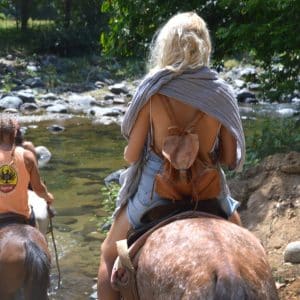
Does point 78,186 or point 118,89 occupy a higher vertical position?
point 78,186

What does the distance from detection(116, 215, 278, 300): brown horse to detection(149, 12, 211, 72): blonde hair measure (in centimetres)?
84

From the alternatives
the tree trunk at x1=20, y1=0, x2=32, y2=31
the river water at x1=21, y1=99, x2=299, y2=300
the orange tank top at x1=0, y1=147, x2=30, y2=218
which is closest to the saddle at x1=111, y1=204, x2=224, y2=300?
the orange tank top at x1=0, y1=147, x2=30, y2=218

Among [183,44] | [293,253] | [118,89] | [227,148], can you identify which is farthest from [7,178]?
[118,89]

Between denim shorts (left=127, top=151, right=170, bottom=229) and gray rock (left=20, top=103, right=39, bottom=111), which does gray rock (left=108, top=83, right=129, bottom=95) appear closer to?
gray rock (left=20, top=103, right=39, bottom=111)

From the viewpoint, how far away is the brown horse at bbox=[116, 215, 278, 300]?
10.8 ft

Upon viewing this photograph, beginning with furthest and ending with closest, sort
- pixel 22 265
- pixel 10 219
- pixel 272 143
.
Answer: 1. pixel 272 143
2. pixel 10 219
3. pixel 22 265

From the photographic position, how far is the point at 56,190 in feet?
42.5

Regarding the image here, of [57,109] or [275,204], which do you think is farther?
[57,109]

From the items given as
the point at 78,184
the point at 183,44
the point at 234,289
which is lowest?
the point at 78,184

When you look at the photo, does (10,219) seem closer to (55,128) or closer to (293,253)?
(293,253)

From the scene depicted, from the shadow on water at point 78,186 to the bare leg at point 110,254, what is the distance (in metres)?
3.59

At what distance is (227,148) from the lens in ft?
14.0

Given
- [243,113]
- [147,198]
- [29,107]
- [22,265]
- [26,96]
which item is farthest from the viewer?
[26,96]

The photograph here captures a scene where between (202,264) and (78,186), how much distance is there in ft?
33.3
